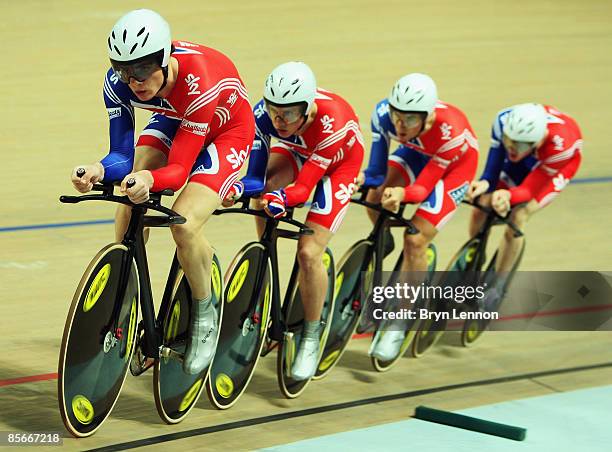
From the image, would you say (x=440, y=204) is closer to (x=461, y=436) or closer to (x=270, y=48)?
(x=461, y=436)

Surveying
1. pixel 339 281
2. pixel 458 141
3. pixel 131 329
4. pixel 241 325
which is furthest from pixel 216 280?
pixel 458 141

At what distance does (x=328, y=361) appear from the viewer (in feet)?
17.1

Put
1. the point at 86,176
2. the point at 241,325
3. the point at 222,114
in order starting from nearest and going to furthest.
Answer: the point at 86,176
the point at 222,114
the point at 241,325

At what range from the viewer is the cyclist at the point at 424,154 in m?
5.09

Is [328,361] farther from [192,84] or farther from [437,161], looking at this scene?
[192,84]

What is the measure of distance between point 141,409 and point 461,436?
127 cm

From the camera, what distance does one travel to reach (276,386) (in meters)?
5.01

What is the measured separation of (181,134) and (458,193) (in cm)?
191

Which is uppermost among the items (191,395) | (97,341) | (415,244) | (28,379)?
(415,244)

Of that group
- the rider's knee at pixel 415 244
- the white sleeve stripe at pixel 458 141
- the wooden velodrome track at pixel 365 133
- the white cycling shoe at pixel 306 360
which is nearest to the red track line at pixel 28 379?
the wooden velodrome track at pixel 365 133

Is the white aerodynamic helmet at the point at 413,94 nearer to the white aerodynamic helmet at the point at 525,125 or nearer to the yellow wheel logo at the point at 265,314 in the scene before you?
the white aerodynamic helmet at the point at 525,125

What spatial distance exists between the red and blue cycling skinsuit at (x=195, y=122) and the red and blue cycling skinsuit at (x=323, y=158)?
347 millimetres
